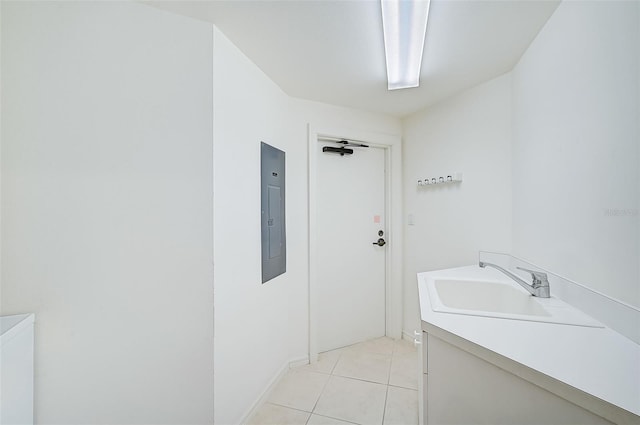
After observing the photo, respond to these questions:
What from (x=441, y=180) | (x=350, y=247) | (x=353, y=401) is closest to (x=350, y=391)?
A: (x=353, y=401)

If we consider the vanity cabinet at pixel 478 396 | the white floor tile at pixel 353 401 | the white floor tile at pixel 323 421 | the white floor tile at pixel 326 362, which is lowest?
the white floor tile at pixel 326 362

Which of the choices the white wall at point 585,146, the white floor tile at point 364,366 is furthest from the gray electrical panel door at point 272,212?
the white wall at point 585,146

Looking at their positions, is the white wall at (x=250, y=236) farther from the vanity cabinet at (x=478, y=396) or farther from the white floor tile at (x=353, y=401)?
the vanity cabinet at (x=478, y=396)

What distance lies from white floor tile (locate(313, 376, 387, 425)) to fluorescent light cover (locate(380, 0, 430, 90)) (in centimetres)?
230

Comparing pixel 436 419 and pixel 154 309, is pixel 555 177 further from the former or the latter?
pixel 154 309

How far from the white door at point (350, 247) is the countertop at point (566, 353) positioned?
149 cm

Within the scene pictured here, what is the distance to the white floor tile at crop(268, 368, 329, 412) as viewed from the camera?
1.80m

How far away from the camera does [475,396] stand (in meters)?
0.84

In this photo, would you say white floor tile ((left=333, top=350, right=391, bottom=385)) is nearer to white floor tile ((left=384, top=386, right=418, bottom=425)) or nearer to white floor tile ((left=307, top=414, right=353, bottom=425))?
white floor tile ((left=384, top=386, right=418, bottom=425))

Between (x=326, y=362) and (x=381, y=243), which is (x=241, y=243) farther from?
(x=381, y=243)

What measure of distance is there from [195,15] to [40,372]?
187cm

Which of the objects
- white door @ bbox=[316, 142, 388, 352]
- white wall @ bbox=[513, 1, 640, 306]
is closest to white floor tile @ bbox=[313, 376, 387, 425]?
white door @ bbox=[316, 142, 388, 352]

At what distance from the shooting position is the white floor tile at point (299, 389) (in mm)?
1797

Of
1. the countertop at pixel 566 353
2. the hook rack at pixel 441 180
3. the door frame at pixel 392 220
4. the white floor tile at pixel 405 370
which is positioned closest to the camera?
the countertop at pixel 566 353
